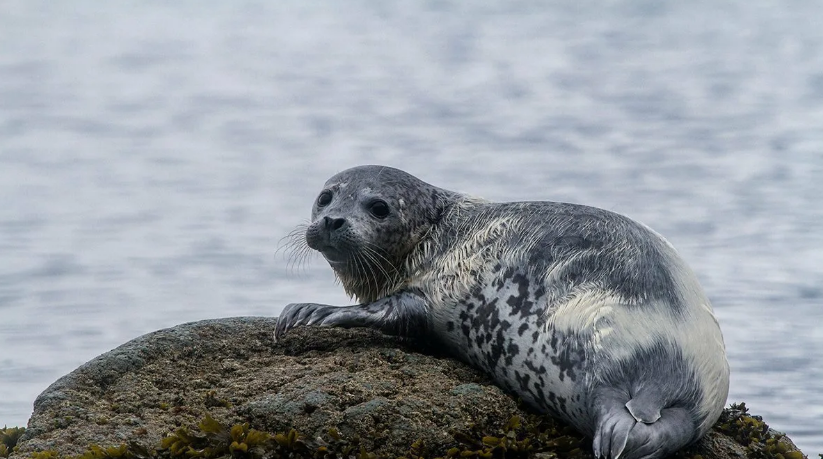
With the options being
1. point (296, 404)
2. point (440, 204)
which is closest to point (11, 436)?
point (296, 404)

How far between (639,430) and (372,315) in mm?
2217

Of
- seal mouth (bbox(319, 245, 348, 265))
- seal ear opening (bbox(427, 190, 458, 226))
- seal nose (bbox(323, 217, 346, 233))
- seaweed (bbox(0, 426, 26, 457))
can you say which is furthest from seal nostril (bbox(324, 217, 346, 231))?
seaweed (bbox(0, 426, 26, 457))

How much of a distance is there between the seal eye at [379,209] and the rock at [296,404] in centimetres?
87

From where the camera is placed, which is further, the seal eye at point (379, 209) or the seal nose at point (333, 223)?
the seal eye at point (379, 209)

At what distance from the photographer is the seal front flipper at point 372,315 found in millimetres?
8562

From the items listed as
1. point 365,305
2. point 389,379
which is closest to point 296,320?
point 365,305

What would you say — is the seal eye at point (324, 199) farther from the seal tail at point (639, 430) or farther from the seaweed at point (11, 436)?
the seal tail at point (639, 430)

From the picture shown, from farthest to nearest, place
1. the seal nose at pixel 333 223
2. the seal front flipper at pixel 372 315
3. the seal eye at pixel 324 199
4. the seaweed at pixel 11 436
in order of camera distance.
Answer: the seal eye at pixel 324 199, the seal nose at pixel 333 223, the seal front flipper at pixel 372 315, the seaweed at pixel 11 436

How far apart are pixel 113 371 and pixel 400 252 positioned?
2.24 m

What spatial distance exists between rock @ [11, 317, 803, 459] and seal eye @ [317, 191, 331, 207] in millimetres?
950

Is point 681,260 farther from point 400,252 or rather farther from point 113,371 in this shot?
point 113,371

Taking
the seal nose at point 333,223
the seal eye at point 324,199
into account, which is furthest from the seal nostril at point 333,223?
the seal eye at point 324,199

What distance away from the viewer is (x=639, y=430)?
23.5 ft

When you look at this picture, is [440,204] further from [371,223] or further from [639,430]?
[639,430]
